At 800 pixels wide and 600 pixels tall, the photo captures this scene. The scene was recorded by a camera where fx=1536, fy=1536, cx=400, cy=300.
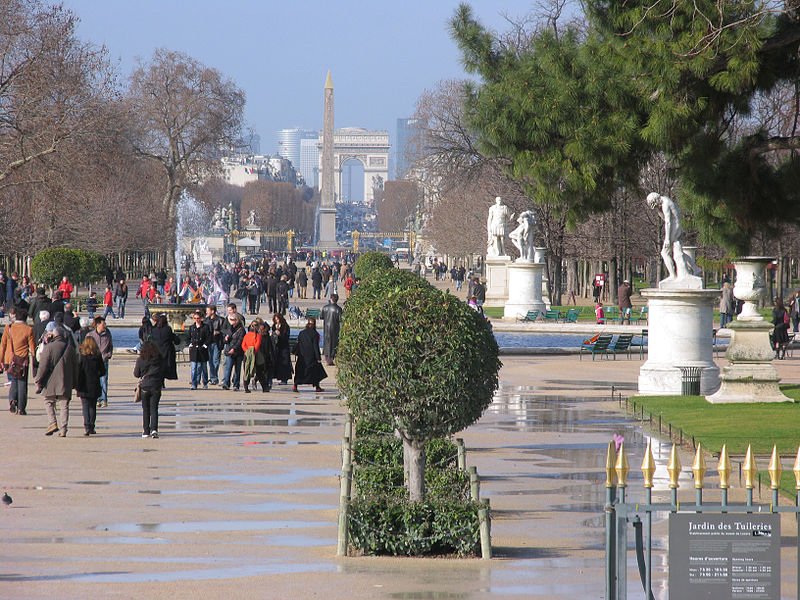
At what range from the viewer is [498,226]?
2116 inches

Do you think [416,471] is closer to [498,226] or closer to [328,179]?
[498,226]

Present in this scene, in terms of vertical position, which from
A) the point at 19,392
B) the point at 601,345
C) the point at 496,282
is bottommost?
the point at 19,392

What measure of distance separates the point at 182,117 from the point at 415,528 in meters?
71.4

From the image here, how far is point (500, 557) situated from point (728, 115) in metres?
9.02

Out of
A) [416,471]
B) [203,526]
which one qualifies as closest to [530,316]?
[203,526]

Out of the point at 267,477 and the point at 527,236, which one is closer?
the point at 267,477

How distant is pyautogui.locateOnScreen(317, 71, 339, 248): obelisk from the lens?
6142 inches

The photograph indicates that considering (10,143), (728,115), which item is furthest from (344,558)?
(10,143)

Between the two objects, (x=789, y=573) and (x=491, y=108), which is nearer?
(x=789, y=573)

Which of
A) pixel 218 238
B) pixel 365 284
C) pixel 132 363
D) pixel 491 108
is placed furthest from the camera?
pixel 218 238

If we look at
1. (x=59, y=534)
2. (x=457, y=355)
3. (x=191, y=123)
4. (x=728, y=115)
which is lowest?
(x=59, y=534)

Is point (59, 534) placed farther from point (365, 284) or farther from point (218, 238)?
point (218, 238)

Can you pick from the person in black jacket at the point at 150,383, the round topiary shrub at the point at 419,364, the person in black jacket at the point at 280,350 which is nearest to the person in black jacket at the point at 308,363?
the person in black jacket at the point at 280,350

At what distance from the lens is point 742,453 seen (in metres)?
16.2
